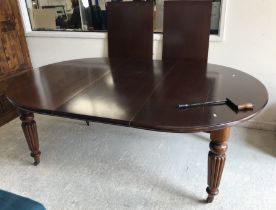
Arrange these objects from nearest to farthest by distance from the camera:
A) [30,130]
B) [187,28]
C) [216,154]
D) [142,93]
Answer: [216,154] < [142,93] < [30,130] < [187,28]

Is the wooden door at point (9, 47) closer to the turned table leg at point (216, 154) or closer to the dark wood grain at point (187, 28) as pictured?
the dark wood grain at point (187, 28)

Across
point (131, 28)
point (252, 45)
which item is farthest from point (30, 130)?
point (252, 45)

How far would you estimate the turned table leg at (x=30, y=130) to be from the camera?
1.67 meters

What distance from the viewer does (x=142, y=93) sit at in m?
1.42

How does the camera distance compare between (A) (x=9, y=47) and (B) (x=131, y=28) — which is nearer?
(B) (x=131, y=28)

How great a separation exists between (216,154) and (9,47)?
2.26m

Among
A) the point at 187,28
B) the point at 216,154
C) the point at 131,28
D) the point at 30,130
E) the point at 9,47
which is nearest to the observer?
the point at 216,154

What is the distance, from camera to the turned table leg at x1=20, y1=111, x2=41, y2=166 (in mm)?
1668

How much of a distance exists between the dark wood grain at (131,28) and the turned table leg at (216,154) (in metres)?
1.09

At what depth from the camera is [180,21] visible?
6.56ft

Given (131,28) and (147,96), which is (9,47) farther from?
(147,96)

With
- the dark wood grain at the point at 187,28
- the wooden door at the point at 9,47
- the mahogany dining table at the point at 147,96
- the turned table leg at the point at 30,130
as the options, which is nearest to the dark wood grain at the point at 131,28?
the dark wood grain at the point at 187,28

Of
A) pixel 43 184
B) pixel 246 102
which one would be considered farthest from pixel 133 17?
pixel 43 184

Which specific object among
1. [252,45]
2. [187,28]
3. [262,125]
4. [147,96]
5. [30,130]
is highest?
[187,28]
